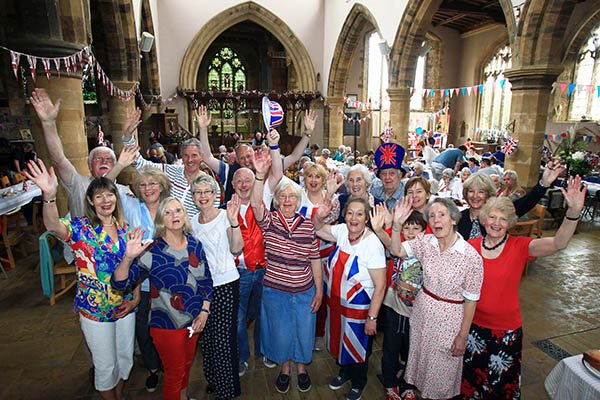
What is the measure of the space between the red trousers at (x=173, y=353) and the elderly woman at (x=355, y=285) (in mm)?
1063

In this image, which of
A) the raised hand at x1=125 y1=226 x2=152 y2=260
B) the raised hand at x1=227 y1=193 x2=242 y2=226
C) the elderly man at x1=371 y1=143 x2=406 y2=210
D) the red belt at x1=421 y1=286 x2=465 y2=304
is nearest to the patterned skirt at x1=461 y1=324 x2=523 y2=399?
the red belt at x1=421 y1=286 x2=465 y2=304

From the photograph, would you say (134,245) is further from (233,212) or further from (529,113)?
(529,113)

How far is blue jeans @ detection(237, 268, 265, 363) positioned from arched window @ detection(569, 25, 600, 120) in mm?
15457

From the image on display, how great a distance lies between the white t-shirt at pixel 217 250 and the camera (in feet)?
8.09

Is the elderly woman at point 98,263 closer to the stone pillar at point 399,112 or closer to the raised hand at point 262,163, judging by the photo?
the raised hand at point 262,163

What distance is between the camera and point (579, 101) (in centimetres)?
1412

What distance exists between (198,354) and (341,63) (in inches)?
587

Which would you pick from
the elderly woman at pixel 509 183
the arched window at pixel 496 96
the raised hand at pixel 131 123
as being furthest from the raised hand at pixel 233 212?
the arched window at pixel 496 96

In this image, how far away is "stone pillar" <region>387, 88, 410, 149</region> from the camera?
1141cm

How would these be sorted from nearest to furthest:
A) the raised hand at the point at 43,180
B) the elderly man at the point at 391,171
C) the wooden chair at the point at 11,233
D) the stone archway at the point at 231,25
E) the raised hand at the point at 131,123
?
the raised hand at the point at 43,180, the elderly man at the point at 391,171, the raised hand at the point at 131,123, the wooden chair at the point at 11,233, the stone archway at the point at 231,25

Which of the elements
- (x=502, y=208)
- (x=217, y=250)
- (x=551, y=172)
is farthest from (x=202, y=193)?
(x=551, y=172)

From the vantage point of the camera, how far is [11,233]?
5.33 meters

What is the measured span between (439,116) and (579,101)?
21.0 ft

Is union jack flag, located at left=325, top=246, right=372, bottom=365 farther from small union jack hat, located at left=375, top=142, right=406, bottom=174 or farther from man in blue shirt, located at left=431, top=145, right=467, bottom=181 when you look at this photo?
man in blue shirt, located at left=431, top=145, right=467, bottom=181
